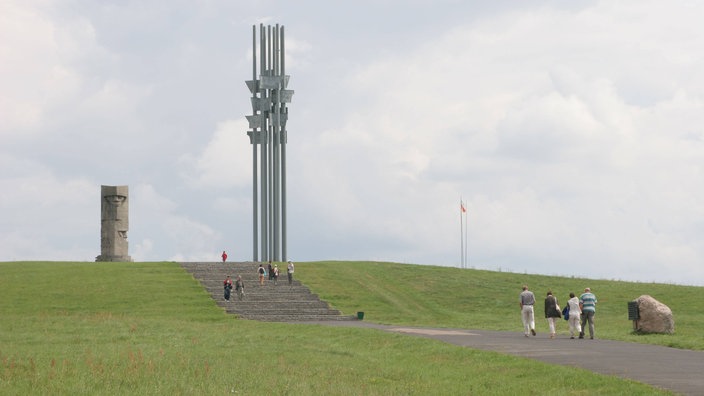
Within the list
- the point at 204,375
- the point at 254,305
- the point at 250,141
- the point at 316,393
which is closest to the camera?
the point at 316,393

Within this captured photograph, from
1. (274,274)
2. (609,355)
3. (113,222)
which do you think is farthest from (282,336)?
(113,222)

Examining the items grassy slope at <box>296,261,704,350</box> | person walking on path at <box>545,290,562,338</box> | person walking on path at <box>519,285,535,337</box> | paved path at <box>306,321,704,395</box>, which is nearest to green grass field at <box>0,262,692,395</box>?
grassy slope at <box>296,261,704,350</box>

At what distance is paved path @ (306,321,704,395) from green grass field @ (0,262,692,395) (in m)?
1.05

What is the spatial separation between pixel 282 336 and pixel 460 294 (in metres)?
27.0

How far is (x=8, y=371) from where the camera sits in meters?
22.8

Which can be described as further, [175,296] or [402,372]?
[175,296]

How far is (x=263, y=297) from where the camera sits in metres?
57.2

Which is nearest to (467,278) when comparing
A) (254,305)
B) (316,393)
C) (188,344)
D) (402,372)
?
(254,305)

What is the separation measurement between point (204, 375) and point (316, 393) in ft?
12.6

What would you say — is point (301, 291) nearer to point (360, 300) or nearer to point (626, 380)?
point (360, 300)

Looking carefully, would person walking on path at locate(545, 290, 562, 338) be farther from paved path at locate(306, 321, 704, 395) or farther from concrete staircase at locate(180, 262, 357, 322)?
concrete staircase at locate(180, 262, 357, 322)

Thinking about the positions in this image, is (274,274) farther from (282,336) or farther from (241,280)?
(282,336)

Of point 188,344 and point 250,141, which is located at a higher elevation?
point 250,141

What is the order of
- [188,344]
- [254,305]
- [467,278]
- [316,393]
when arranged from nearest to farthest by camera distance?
[316,393] → [188,344] → [254,305] → [467,278]
